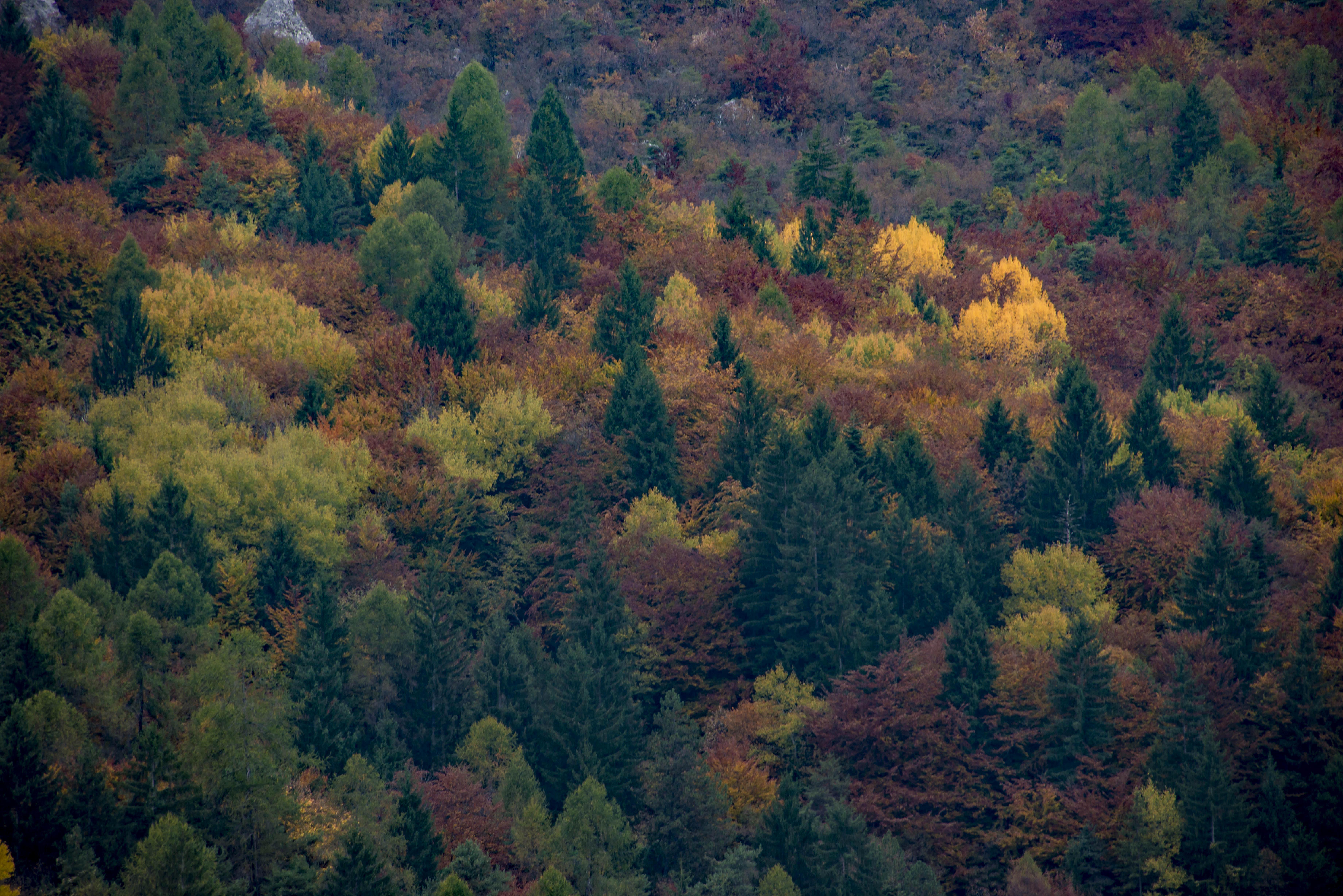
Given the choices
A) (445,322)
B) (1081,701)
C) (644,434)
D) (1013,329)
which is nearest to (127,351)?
(445,322)

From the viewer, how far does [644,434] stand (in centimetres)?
6606

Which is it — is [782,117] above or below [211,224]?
below

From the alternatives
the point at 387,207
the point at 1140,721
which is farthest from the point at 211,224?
the point at 1140,721

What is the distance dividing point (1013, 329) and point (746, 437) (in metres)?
21.5

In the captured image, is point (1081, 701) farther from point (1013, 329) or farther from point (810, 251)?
point (810, 251)

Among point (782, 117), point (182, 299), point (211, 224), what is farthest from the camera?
point (782, 117)

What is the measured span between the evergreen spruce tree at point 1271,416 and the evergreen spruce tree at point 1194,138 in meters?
33.1

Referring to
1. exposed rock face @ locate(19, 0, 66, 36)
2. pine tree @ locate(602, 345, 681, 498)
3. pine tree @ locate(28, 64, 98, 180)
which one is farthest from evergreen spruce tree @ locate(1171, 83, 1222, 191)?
exposed rock face @ locate(19, 0, 66, 36)

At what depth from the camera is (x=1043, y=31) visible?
126562mm

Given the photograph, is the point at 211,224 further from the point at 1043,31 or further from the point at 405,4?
the point at 1043,31

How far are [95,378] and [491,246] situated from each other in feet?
88.2

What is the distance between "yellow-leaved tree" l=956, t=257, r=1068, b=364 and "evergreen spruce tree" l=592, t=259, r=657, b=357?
17297 mm

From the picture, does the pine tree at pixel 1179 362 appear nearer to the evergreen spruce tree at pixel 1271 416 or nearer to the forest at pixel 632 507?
the forest at pixel 632 507

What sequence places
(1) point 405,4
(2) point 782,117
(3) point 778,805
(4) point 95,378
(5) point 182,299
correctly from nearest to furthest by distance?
(3) point 778,805 → (4) point 95,378 → (5) point 182,299 → (2) point 782,117 → (1) point 405,4
